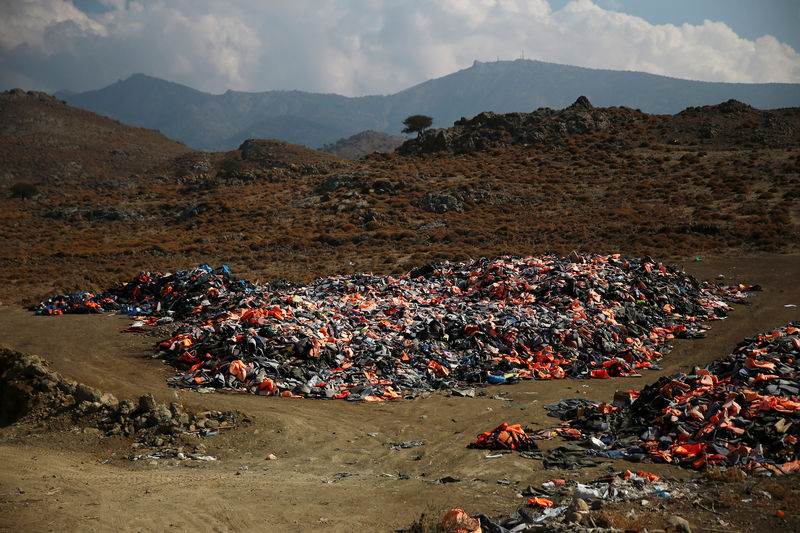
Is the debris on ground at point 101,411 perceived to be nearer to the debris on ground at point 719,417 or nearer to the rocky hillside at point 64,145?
the debris on ground at point 719,417

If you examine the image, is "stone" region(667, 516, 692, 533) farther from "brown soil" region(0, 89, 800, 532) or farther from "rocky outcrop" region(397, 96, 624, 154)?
"rocky outcrop" region(397, 96, 624, 154)

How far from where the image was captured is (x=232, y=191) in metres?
46.0

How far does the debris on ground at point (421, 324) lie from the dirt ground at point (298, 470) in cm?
68

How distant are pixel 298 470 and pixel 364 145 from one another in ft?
546

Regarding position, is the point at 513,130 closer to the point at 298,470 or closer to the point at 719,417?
the point at 719,417

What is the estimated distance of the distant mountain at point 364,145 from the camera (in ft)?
509

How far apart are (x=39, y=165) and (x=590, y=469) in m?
97.3

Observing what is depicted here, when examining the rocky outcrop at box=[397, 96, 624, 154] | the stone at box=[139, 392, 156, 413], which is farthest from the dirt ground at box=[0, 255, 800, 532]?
the rocky outcrop at box=[397, 96, 624, 154]

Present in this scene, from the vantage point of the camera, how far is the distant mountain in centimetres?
15512

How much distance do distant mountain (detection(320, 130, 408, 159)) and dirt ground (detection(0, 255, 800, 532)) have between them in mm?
145526

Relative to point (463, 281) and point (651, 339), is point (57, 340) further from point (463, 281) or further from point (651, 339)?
point (651, 339)

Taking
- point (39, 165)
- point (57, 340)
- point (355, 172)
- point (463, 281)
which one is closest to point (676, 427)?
point (463, 281)

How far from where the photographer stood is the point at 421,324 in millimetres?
11875

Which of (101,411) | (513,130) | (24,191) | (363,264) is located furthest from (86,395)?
(24,191)
